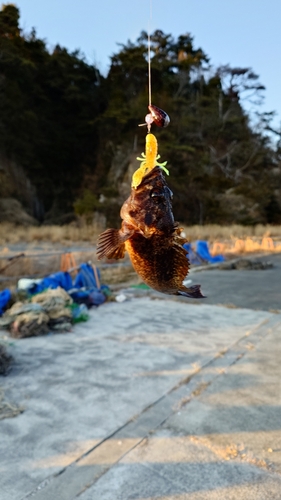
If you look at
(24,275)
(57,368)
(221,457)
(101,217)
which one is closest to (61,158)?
(101,217)

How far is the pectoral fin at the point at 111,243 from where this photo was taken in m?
1.10

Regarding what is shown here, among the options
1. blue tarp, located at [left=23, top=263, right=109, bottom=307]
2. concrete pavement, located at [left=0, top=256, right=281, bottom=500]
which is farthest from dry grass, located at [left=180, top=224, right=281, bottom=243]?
concrete pavement, located at [left=0, top=256, right=281, bottom=500]

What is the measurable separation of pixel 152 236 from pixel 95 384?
3.23m

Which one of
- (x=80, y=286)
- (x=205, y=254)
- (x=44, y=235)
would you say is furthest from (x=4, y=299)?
(x=44, y=235)

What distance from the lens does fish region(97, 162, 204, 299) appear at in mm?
1045

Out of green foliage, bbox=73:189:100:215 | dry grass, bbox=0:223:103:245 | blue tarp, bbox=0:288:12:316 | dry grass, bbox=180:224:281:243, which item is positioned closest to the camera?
blue tarp, bbox=0:288:12:316

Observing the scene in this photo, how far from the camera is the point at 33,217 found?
25.1 metres

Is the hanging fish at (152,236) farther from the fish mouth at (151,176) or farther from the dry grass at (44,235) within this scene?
the dry grass at (44,235)

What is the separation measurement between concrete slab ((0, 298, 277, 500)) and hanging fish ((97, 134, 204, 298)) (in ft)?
6.41

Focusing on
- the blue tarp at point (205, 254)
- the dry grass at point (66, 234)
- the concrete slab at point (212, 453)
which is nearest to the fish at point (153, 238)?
the concrete slab at point (212, 453)

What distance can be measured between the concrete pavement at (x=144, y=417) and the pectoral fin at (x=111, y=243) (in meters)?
1.97

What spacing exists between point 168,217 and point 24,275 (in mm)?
9346

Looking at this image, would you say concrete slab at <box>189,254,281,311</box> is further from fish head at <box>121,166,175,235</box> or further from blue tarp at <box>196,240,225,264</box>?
fish head at <box>121,166,175,235</box>

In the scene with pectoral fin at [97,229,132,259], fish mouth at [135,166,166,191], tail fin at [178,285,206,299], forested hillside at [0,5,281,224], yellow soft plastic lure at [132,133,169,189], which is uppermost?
forested hillside at [0,5,281,224]
